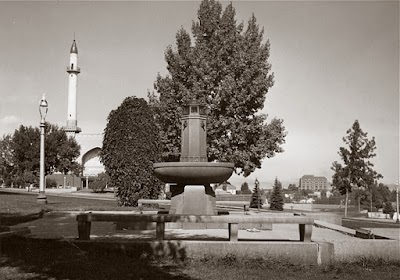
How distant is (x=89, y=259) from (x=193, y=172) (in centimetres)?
418

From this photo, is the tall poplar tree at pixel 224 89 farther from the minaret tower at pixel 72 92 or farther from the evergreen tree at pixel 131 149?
the minaret tower at pixel 72 92

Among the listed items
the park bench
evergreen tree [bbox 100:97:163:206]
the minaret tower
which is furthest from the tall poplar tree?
the minaret tower

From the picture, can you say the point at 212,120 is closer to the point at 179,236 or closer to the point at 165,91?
the point at 165,91

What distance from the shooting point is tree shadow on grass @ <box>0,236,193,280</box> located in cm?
621

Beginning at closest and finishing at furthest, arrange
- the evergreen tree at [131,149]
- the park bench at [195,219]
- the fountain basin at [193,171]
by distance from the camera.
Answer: the park bench at [195,219]
the fountain basin at [193,171]
the evergreen tree at [131,149]

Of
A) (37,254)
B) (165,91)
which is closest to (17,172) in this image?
(165,91)

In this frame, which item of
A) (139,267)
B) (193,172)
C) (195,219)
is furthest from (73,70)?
(139,267)

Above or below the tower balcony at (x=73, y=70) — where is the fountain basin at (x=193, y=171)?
below

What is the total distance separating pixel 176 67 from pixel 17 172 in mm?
33897

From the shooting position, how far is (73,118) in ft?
255

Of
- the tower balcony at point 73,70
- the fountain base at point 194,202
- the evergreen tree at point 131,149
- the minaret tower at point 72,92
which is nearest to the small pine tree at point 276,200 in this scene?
the evergreen tree at point 131,149

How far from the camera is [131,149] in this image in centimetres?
2000

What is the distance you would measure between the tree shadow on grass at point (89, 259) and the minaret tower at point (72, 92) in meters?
70.8

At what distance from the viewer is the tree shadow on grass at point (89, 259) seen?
6207 mm
